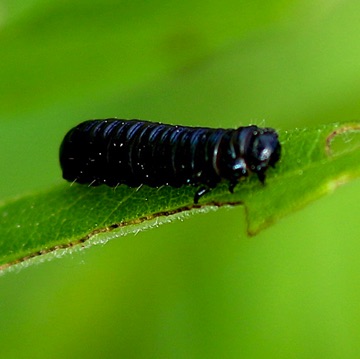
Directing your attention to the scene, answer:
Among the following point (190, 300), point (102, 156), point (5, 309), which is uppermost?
point (102, 156)

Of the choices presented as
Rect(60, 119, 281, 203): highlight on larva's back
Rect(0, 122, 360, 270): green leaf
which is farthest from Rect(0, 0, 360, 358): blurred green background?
Rect(0, 122, 360, 270): green leaf

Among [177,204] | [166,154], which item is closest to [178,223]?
[166,154]

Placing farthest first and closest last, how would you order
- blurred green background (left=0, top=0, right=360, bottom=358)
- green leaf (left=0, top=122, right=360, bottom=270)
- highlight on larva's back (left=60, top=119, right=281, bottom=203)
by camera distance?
blurred green background (left=0, top=0, right=360, bottom=358) → highlight on larva's back (left=60, top=119, right=281, bottom=203) → green leaf (left=0, top=122, right=360, bottom=270)

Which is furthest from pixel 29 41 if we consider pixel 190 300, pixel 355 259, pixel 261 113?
pixel 355 259

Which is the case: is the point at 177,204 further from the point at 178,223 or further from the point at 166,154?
the point at 178,223

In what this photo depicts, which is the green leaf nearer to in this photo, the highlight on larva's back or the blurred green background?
the highlight on larva's back

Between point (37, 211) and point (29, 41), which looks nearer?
point (37, 211)

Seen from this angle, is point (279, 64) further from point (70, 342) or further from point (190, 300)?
point (70, 342)
